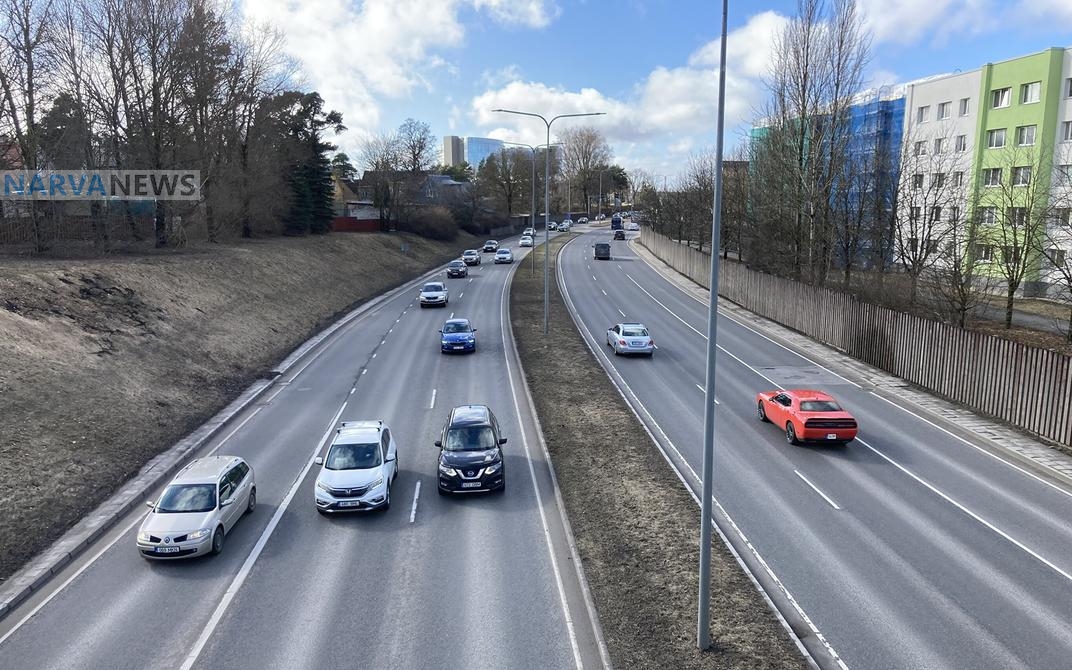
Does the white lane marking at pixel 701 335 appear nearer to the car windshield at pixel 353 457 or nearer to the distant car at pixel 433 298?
the distant car at pixel 433 298

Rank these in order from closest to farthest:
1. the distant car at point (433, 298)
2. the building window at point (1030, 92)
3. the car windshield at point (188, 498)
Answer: the car windshield at point (188, 498), the distant car at point (433, 298), the building window at point (1030, 92)

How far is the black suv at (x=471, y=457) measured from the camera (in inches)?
625

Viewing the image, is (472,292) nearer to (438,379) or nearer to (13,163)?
(438,379)

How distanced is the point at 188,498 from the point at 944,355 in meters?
24.0

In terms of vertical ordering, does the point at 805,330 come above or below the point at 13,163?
below

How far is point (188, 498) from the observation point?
13.7 metres

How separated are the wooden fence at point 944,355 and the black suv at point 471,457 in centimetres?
1551

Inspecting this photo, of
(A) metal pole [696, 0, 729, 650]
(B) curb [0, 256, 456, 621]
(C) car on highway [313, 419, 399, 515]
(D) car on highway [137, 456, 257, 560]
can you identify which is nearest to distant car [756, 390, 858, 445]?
(A) metal pole [696, 0, 729, 650]

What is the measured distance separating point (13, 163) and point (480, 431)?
→ 99.0 feet

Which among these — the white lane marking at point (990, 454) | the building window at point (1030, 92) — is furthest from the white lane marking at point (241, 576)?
the building window at point (1030, 92)

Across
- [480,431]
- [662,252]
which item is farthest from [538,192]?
[480,431]

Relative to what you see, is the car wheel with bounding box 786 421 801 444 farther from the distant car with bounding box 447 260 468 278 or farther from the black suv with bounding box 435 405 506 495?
the distant car with bounding box 447 260 468 278

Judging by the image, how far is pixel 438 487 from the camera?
644 inches

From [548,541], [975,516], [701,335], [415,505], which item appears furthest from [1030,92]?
[415,505]
